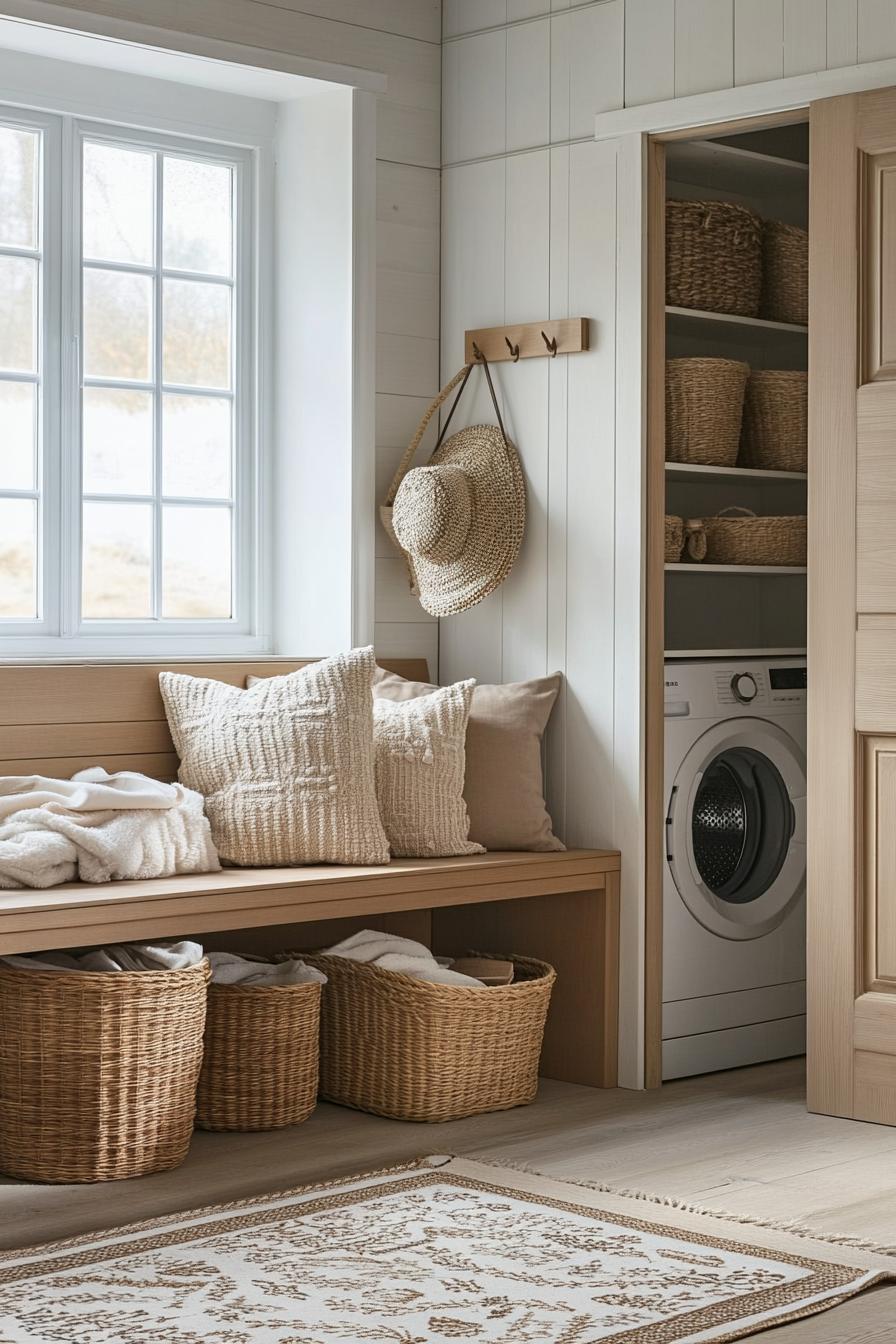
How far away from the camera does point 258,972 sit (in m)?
3.85

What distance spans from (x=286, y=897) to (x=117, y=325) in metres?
1.49

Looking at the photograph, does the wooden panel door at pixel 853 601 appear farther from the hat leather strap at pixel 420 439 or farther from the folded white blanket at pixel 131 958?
the folded white blanket at pixel 131 958

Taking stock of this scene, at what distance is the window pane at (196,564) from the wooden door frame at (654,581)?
1.07m

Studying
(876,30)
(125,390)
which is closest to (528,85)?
(876,30)

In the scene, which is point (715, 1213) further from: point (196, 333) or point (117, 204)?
point (117, 204)

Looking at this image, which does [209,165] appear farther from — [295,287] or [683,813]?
[683,813]

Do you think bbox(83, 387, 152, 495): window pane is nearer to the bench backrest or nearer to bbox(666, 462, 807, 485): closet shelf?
the bench backrest

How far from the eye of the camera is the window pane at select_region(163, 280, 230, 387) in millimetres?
4355

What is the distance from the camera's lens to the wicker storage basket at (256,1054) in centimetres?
362

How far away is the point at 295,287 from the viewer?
4.49 meters

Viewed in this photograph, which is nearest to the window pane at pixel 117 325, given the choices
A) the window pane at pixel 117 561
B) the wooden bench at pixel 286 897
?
the window pane at pixel 117 561

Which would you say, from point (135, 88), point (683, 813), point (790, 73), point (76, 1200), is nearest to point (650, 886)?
point (683, 813)

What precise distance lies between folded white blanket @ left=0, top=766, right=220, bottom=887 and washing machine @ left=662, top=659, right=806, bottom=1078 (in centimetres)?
116

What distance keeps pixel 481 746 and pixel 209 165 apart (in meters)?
1.56
